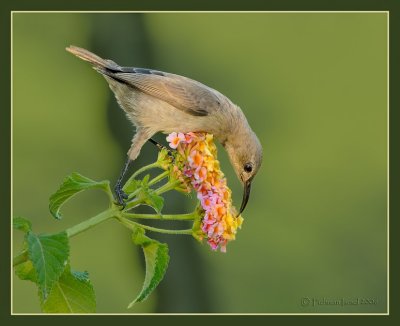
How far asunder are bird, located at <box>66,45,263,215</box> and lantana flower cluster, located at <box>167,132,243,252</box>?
1.47m

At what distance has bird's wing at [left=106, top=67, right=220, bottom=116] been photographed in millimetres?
5215

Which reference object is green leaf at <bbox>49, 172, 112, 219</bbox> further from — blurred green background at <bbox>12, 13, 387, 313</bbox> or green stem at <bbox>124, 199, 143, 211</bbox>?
blurred green background at <bbox>12, 13, 387, 313</bbox>

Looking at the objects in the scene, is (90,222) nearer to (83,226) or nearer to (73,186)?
(83,226)

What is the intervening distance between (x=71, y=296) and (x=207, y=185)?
0.89 m

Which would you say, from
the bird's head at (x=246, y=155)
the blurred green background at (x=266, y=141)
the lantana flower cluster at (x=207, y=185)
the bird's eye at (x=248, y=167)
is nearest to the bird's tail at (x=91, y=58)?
the bird's head at (x=246, y=155)

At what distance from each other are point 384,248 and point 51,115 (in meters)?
4.86

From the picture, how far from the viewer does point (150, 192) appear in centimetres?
318

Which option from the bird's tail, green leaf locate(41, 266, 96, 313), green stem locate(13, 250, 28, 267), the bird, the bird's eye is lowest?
green leaf locate(41, 266, 96, 313)

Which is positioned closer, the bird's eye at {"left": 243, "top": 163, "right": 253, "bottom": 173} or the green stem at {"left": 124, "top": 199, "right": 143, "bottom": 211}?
the green stem at {"left": 124, "top": 199, "right": 143, "bottom": 211}

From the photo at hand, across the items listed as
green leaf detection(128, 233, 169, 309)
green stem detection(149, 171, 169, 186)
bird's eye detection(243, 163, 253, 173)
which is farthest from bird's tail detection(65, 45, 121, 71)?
green leaf detection(128, 233, 169, 309)

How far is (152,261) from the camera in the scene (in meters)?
3.18

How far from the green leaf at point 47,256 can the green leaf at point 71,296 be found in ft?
0.90

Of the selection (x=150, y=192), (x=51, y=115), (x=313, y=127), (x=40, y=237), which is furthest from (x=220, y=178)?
(x=313, y=127)

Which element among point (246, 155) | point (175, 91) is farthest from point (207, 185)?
point (175, 91)
